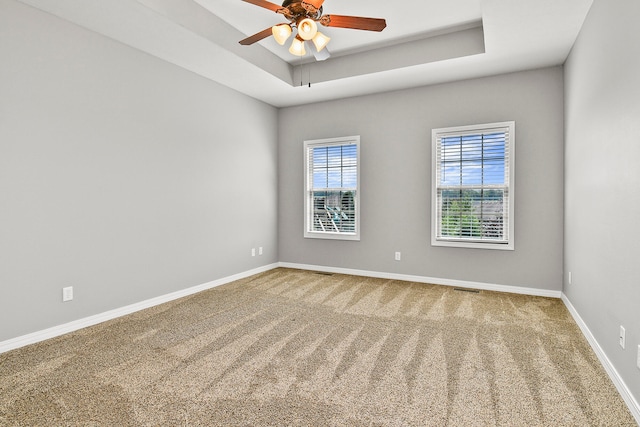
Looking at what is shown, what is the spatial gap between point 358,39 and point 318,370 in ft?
11.7

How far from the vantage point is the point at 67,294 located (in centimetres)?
299

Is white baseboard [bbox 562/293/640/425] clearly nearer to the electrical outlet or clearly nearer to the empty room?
the empty room

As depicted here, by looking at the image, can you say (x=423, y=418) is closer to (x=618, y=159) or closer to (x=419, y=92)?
(x=618, y=159)

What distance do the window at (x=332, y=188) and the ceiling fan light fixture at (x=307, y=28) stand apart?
2.69 metres

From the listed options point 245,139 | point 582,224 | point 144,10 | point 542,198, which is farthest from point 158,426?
point 542,198

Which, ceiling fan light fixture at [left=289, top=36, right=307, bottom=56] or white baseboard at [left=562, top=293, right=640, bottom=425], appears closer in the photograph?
white baseboard at [left=562, top=293, right=640, bottom=425]

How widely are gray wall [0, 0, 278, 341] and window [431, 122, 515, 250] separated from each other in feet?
9.60

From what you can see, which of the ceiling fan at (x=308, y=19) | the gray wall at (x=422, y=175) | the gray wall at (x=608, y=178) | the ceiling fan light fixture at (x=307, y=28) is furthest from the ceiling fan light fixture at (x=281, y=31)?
the gray wall at (x=422, y=175)

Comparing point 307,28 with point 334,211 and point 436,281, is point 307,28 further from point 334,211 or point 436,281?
point 436,281

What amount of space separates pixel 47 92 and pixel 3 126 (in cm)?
45

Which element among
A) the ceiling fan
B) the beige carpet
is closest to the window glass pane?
the beige carpet

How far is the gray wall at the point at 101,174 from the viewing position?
2.68 metres

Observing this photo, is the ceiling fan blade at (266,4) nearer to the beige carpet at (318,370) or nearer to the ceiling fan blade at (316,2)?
the ceiling fan blade at (316,2)

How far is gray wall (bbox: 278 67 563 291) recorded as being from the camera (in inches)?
158
